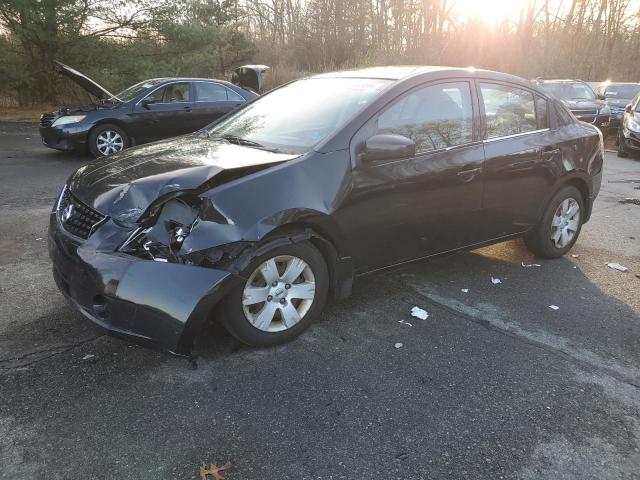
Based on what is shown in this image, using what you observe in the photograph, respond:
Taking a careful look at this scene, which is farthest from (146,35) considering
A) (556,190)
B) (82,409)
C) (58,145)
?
(82,409)

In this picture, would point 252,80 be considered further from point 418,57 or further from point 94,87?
point 418,57

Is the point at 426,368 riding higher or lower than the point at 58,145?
lower

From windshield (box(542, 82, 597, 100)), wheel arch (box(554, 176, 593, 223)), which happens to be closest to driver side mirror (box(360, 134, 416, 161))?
wheel arch (box(554, 176, 593, 223))

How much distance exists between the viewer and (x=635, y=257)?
5.27m

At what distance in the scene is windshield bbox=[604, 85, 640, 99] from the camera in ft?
55.5

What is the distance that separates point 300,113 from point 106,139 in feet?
22.6

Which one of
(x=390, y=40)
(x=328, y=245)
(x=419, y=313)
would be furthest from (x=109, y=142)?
(x=390, y=40)

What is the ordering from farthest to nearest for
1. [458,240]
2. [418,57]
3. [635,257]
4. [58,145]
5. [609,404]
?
[418,57] → [58,145] → [635,257] → [458,240] → [609,404]

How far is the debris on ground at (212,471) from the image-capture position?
2.21 metres

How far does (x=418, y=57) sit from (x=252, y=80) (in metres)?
15.6

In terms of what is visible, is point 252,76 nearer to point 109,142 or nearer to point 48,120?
point 109,142

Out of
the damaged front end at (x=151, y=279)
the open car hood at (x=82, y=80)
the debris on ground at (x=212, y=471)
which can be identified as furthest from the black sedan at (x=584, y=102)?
the debris on ground at (x=212, y=471)

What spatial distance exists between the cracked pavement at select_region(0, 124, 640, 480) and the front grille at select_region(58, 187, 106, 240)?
0.69 metres

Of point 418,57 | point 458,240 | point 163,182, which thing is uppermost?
point 418,57
